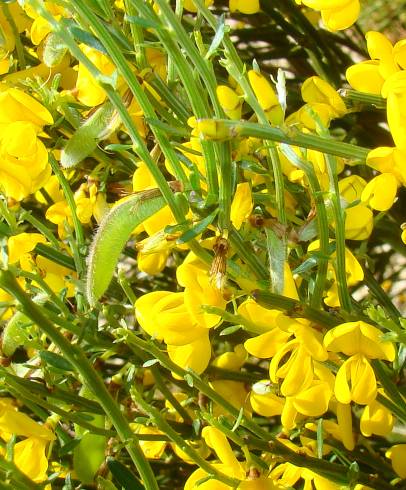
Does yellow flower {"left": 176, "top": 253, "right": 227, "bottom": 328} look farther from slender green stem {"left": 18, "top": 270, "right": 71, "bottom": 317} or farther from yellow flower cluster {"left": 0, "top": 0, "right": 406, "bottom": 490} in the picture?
slender green stem {"left": 18, "top": 270, "right": 71, "bottom": 317}

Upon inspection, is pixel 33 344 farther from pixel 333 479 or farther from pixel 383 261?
pixel 383 261

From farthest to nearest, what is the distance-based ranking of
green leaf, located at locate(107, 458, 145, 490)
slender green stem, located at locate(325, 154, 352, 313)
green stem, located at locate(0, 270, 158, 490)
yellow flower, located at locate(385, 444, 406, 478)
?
yellow flower, located at locate(385, 444, 406, 478), green leaf, located at locate(107, 458, 145, 490), slender green stem, located at locate(325, 154, 352, 313), green stem, located at locate(0, 270, 158, 490)

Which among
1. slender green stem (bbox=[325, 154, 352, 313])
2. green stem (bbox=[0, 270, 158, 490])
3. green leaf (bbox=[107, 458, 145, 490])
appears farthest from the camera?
green leaf (bbox=[107, 458, 145, 490])

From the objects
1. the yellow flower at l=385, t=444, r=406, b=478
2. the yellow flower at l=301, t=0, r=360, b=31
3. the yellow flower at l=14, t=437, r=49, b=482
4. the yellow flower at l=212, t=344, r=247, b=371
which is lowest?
the yellow flower at l=385, t=444, r=406, b=478

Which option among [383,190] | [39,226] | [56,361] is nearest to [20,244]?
[39,226]

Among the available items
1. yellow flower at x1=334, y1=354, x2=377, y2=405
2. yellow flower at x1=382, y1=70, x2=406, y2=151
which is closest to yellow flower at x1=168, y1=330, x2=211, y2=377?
yellow flower at x1=334, y1=354, x2=377, y2=405

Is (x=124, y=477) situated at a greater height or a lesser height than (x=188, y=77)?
lesser

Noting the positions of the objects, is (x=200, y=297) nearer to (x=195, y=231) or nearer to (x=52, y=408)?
(x=195, y=231)

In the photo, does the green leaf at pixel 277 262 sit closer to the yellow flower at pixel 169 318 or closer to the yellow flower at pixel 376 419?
the yellow flower at pixel 169 318
